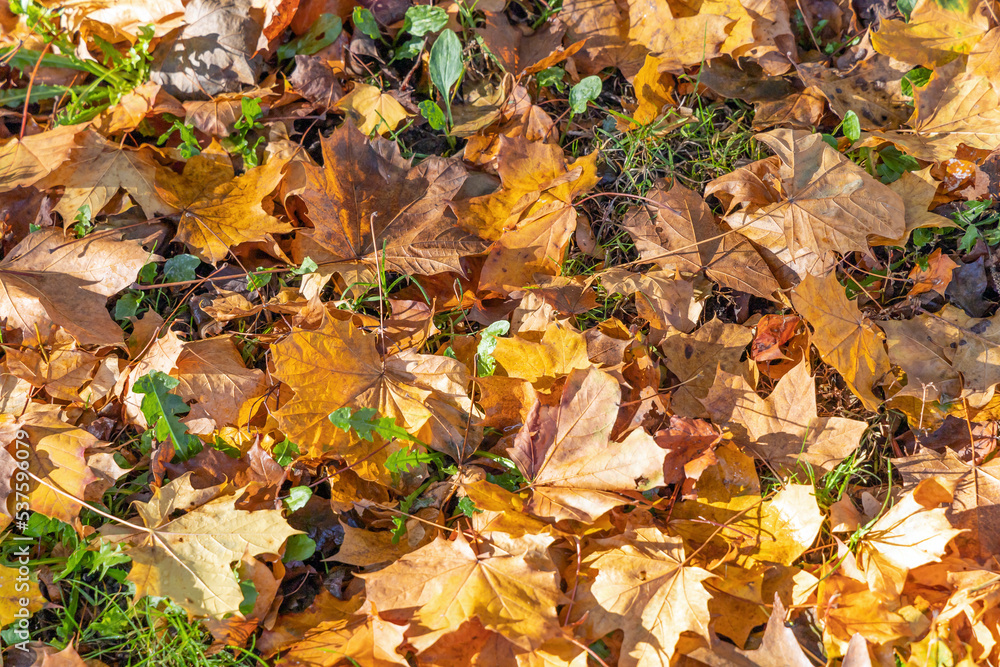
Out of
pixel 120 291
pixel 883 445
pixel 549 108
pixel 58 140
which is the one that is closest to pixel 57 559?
pixel 120 291

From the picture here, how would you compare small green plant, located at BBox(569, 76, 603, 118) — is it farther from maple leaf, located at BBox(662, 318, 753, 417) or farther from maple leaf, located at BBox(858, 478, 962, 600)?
maple leaf, located at BBox(858, 478, 962, 600)

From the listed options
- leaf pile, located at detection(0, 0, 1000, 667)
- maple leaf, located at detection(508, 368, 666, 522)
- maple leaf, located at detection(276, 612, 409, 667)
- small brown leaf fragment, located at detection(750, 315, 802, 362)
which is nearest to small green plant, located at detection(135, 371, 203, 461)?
leaf pile, located at detection(0, 0, 1000, 667)

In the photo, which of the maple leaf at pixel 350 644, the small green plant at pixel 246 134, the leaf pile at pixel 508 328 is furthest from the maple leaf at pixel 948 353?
the small green plant at pixel 246 134

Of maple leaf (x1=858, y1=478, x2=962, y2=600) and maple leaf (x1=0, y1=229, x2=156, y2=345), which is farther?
maple leaf (x1=0, y1=229, x2=156, y2=345)

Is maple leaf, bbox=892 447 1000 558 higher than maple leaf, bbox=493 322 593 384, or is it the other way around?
maple leaf, bbox=493 322 593 384

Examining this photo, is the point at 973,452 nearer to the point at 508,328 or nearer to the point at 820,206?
the point at 820,206
